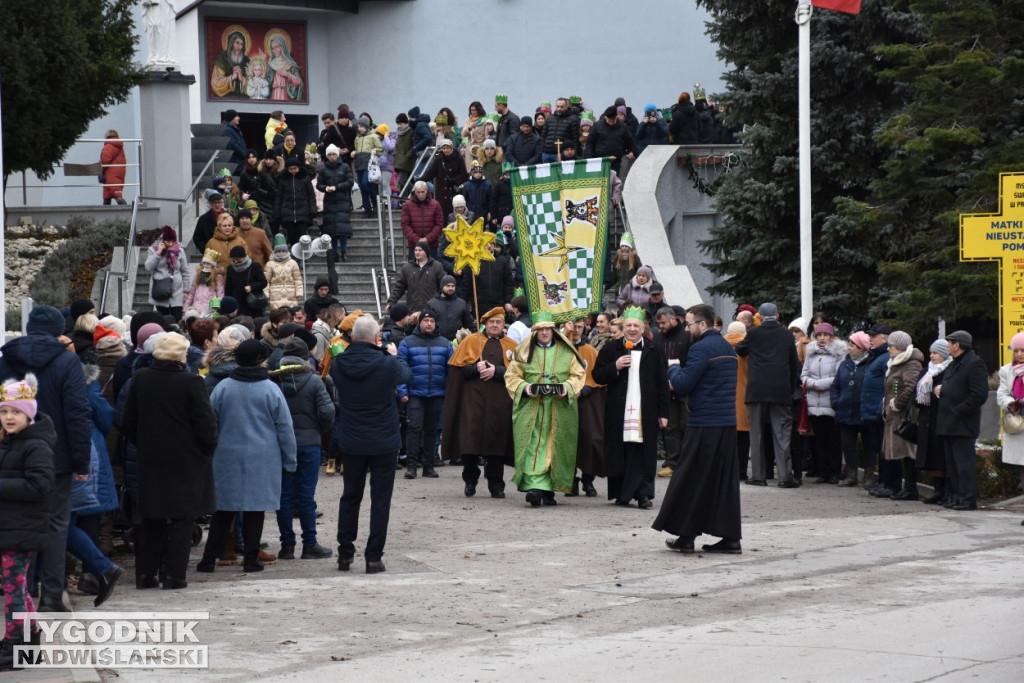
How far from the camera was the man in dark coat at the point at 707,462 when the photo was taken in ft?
39.9

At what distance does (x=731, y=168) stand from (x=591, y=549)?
Answer: 51.8 ft

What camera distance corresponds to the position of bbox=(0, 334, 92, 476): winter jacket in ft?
30.9

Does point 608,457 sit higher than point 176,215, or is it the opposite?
point 176,215

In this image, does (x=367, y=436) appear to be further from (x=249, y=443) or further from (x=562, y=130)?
(x=562, y=130)

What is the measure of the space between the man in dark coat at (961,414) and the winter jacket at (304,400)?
6.25m

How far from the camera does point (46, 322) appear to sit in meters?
9.90

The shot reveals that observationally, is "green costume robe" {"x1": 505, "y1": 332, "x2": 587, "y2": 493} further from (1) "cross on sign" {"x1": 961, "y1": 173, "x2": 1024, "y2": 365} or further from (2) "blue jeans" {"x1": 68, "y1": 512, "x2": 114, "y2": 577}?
(2) "blue jeans" {"x1": 68, "y1": 512, "x2": 114, "y2": 577}

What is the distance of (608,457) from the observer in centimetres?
1497

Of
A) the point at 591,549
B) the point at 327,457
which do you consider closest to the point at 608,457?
the point at 591,549

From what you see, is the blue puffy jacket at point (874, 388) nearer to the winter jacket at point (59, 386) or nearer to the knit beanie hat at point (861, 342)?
the knit beanie hat at point (861, 342)

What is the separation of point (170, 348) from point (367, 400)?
4.97 ft

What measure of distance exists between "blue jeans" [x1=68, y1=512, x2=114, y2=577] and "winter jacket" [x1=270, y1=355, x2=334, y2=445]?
8.00 ft

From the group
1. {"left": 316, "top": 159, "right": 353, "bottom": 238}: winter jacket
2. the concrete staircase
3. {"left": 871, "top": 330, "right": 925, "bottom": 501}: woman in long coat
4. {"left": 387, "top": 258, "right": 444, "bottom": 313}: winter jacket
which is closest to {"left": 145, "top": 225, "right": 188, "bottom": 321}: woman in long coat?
the concrete staircase

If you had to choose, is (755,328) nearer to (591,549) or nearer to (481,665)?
(591,549)
